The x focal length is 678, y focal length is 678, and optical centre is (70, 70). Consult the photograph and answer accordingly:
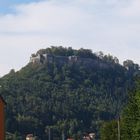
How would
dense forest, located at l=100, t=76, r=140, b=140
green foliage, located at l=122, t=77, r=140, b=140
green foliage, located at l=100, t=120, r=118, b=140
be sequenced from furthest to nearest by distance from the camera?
green foliage, located at l=100, t=120, r=118, b=140 → dense forest, located at l=100, t=76, r=140, b=140 → green foliage, located at l=122, t=77, r=140, b=140

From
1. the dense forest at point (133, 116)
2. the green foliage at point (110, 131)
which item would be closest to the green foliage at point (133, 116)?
the dense forest at point (133, 116)

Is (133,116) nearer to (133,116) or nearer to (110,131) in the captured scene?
(133,116)

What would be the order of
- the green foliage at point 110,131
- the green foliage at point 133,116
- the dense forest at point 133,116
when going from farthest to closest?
the green foliage at point 110,131 < the dense forest at point 133,116 < the green foliage at point 133,116

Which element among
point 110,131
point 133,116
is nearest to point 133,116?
point 133,116

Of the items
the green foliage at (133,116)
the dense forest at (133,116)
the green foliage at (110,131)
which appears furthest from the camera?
the green foliage at (110,131)

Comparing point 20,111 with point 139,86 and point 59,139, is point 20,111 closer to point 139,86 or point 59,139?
point 59,139

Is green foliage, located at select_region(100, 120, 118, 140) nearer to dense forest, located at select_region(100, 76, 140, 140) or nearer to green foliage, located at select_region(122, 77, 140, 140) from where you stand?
dense forest, located at select_region(100, 76, 140, 140)

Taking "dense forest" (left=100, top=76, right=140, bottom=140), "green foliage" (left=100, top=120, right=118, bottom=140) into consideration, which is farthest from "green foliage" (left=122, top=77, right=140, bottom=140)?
"green foliage" (left=100, top=120, right=118, bottom=140)

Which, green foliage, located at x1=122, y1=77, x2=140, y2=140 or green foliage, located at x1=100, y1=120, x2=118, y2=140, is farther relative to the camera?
green foliage, located at x1=100, y1=120, x2=118, y2=140

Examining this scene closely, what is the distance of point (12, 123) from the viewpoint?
181 metres

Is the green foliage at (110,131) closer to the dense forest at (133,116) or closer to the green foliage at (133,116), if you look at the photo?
the dense forest at (133,116)

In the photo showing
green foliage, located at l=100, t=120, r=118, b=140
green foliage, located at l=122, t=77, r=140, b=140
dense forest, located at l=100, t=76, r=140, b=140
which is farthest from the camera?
green foliage, located at l=100, t=120, r=118, b=140

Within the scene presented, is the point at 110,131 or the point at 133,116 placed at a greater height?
the point at 133,116

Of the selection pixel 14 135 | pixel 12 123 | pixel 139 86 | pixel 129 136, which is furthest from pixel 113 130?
pixel 12 123
